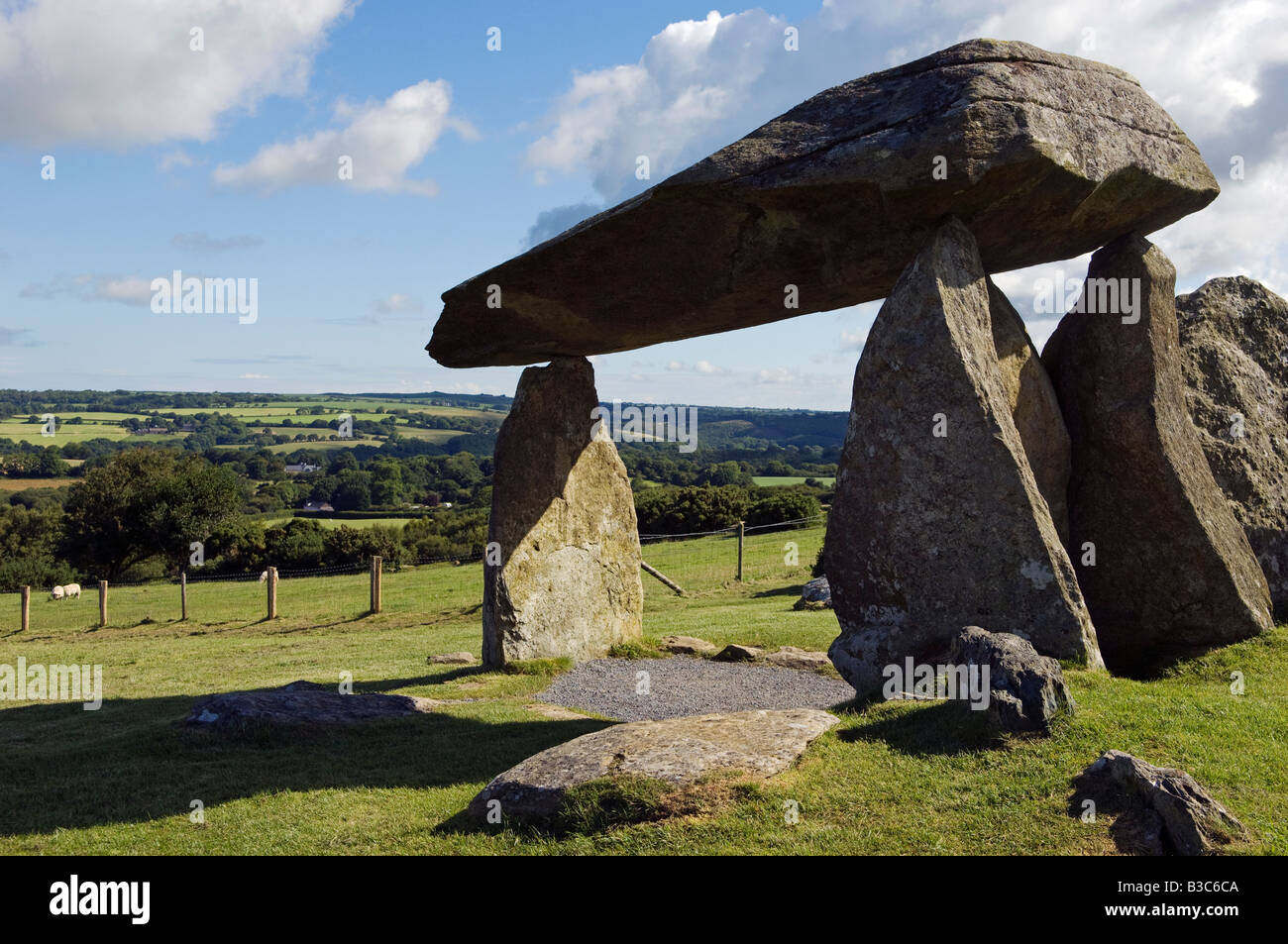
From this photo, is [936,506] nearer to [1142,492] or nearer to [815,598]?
[1142,492]

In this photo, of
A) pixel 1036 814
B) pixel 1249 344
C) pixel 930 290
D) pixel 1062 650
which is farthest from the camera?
pixel 1249 344

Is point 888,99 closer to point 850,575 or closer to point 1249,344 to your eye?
point 850,575

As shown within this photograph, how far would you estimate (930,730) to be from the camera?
26.7 ft

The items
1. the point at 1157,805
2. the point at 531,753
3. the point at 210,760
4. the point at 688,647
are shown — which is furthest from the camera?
the point at 688,647

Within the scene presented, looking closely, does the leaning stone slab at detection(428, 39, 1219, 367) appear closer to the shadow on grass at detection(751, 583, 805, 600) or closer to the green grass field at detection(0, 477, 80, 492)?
the shadow on grass at detection(751, 583, 805, 600)

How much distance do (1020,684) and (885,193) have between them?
16.8 feet

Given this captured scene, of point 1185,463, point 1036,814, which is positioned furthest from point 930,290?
point 1036,814

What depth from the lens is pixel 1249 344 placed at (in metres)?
12.8

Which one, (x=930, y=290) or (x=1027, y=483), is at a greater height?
(x=930, y=290)

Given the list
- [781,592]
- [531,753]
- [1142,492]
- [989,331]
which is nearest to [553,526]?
[531,753]

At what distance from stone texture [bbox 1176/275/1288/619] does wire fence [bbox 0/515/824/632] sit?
15.5m

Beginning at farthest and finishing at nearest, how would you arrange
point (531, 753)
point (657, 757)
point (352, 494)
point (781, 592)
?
point (352, 494) → point (781, 592) → point (531, 753) → point (657, 757)

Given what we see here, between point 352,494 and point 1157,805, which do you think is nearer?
point 1157,805
